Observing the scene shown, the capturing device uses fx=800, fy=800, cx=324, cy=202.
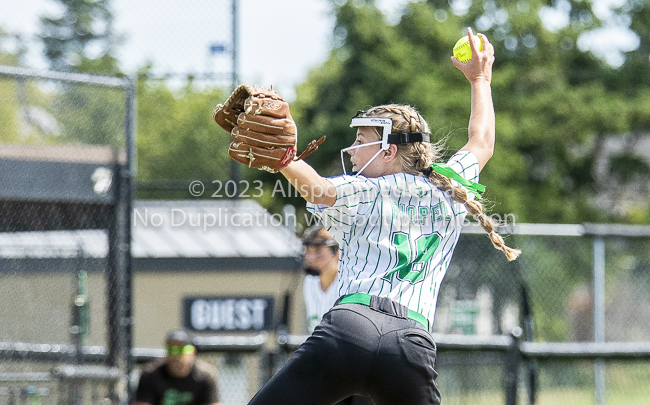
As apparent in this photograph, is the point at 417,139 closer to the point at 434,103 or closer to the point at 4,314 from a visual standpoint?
the point at 4,314

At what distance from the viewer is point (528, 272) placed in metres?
8.71

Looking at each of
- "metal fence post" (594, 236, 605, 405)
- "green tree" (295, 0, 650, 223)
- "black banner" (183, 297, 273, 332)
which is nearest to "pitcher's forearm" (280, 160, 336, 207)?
"black banner" (183, 297, 273, 332)

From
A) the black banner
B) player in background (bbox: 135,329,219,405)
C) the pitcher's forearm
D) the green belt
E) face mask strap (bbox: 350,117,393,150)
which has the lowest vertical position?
player in background (bbox: 135,329,219,405)

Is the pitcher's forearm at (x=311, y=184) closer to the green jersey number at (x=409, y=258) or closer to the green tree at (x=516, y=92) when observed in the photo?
the green jersey number at (x=409, y=258)

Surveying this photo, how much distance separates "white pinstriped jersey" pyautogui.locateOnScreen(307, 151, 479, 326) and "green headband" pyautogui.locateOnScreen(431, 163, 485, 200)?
0.06m

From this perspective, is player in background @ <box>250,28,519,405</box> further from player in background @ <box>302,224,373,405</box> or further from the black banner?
the black banner

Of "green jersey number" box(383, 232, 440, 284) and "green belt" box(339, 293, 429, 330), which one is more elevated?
"green jersey number" box(383, 232, 440, 284)

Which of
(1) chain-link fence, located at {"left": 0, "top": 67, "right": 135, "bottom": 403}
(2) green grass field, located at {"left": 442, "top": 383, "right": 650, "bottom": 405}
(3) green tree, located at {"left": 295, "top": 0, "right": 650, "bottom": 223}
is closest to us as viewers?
(1) chain-link fence, located at {"left": 0, "top": 67, "right": 135, "bottom": 403}

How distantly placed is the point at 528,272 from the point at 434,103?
12804 millimetres

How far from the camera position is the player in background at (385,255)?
8.35 ft

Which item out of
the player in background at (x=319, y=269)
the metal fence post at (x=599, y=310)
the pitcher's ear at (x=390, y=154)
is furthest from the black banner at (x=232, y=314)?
the pitcher's ear at (x=390, y=154)

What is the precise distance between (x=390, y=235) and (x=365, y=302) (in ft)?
0.84

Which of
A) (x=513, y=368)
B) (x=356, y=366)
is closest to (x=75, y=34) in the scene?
(x=513, y=368)

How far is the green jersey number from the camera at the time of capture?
2756 mm
